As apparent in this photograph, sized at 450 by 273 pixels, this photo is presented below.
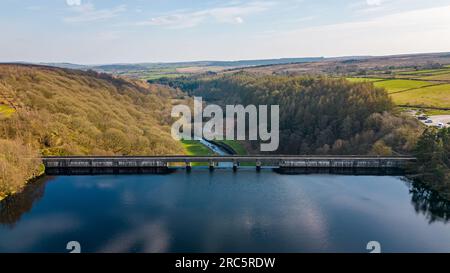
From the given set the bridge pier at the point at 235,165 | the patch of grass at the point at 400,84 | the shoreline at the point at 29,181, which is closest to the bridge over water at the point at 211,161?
the bridge pier at the point at 235,165

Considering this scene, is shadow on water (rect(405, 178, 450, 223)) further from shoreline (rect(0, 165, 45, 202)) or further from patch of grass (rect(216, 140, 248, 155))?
shoreline (rect(0, 165, 45, 202))

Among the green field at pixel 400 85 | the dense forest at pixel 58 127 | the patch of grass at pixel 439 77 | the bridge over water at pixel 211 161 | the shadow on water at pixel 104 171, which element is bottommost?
the shadow on water at pixel 104 171

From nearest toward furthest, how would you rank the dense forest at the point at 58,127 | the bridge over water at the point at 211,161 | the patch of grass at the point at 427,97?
the dense forest at the point at 58,127, the bridge over water at the point at 211,161, the patch of grass at the point at 427,97

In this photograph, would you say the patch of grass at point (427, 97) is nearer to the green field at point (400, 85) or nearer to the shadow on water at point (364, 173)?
the green field at point (400, 85)

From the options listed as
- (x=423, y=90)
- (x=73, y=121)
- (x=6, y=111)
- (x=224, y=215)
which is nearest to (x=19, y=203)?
(x=224, y=215)

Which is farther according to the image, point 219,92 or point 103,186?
point 219,92

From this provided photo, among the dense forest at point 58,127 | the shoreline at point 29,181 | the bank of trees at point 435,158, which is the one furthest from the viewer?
the dense forest at point 58,127
